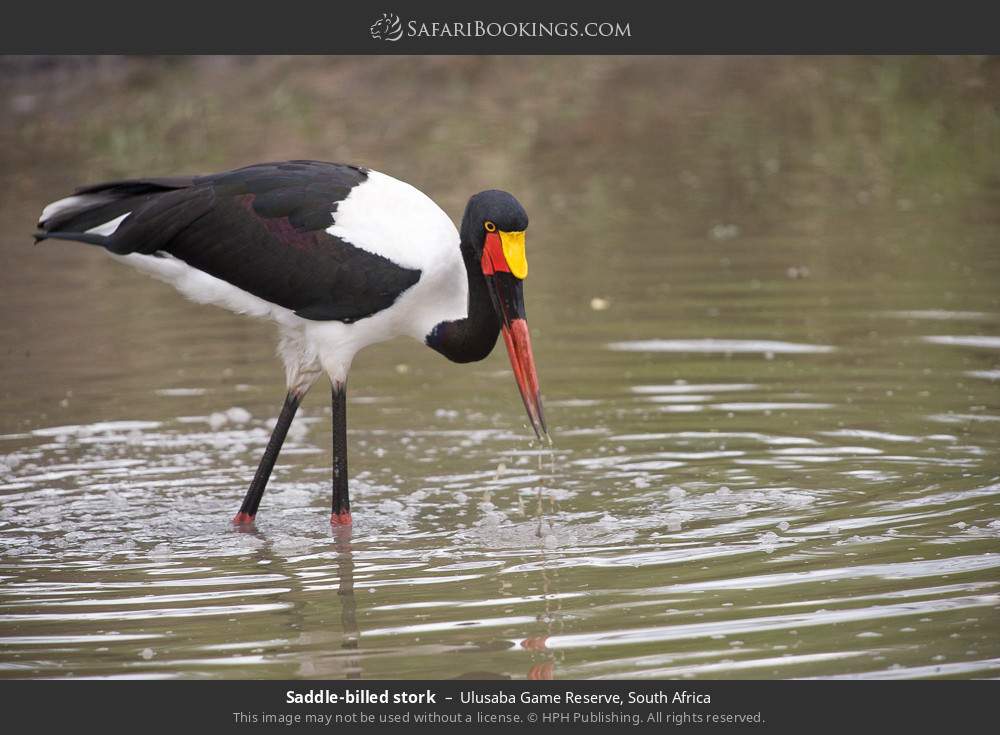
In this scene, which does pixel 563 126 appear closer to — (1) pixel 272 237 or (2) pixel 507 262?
(1) pixel 272 237

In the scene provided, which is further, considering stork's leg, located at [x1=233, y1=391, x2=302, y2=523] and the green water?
stork's leg, located at [x1=233, y1=391, x2=302, y2=523]

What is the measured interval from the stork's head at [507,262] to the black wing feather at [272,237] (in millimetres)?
312

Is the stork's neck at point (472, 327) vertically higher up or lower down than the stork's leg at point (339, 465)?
higher up

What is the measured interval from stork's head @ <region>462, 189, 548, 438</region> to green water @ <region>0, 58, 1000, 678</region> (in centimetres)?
57

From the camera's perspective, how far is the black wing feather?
270 inches

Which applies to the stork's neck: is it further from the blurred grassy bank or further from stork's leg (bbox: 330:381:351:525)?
the blurred grassy bank

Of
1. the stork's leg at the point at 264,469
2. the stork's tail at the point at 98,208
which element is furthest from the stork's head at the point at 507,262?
the stork's tail at the point at 98,208

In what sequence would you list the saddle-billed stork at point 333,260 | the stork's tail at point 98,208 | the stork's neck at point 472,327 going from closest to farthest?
the saddle-billed stork at point 333,260 → the stork's neck at point 472,327 → the stork's tail at point 98,208

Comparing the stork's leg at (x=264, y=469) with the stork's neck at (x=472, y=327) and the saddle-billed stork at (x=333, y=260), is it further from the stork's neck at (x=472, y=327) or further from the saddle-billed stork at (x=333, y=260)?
the stork's neck at (x=472, y=327)

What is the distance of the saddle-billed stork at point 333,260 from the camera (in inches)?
268

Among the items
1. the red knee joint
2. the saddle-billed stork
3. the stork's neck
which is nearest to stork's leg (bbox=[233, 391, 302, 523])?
the saddle-billed stork

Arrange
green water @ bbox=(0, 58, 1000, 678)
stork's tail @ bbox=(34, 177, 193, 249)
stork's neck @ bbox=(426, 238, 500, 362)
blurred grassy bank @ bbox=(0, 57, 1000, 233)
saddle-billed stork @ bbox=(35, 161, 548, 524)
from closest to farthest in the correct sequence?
green water @ bbox=(0, 58, 1000, 678) → saddle-billed stork @ bbox=(35, 161, 548, 524) → stork's neck @ bbox=(426, 238, 500, 362) → stork's tail @ bbox=(34, 177, 193, 249) → blurred grassy bank @ bbox=(0, 57, 1000, 233)

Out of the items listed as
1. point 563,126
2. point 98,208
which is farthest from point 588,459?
point 563,126
